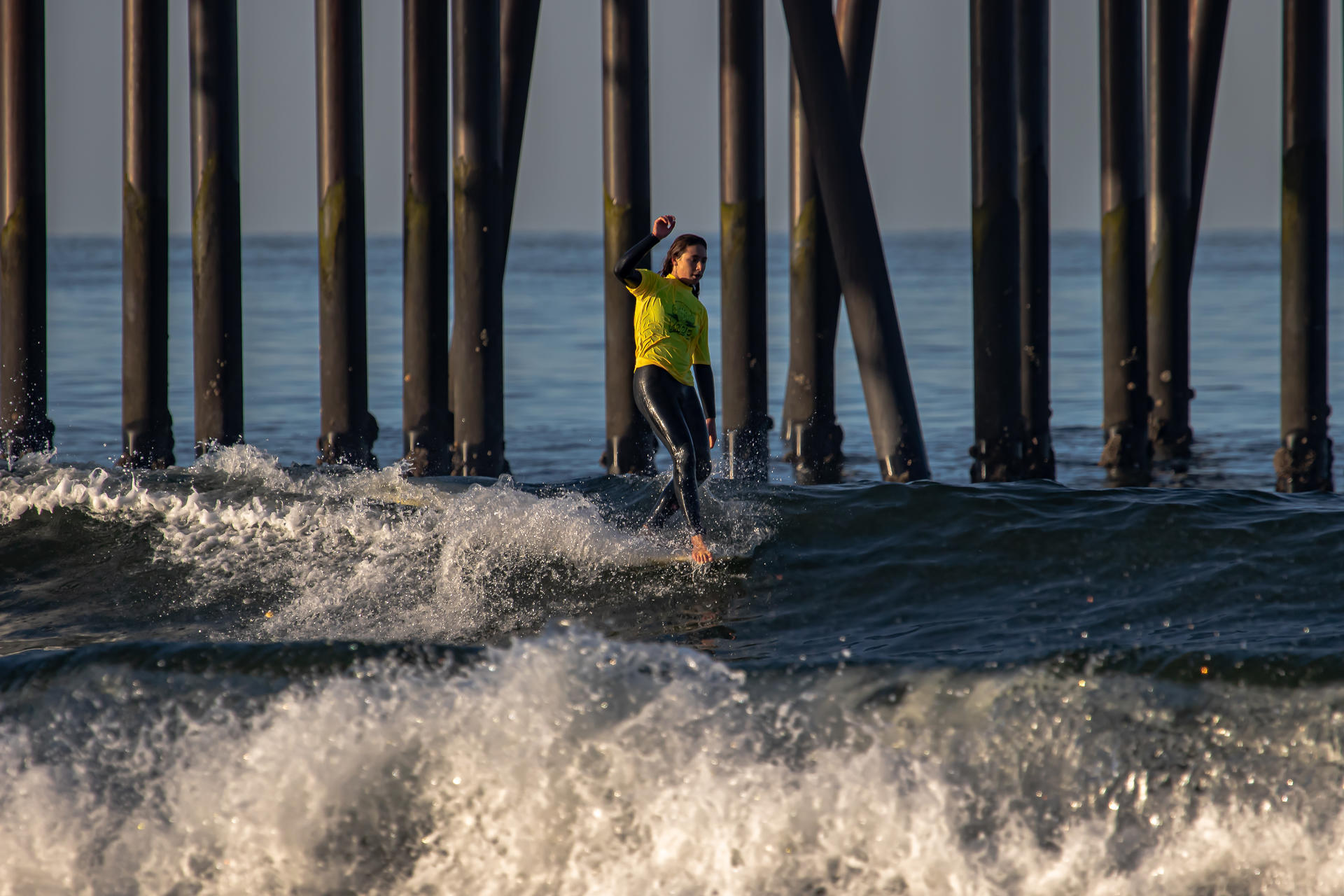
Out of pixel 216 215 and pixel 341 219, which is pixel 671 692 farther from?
pixel 216 215

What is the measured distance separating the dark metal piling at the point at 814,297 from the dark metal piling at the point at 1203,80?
315cm

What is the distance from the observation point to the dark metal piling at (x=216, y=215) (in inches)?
372

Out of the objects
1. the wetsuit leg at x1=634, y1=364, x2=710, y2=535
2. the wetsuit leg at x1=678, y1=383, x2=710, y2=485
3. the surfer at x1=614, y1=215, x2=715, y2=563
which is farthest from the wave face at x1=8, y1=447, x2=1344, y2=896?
the wetsuit leg at x1=678, y1=383, x2=710, y2=485

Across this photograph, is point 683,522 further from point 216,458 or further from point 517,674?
point 216,458

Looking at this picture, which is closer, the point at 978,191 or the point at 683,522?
the point at 683,522

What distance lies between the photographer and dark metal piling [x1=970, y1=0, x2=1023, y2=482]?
28.0 feet

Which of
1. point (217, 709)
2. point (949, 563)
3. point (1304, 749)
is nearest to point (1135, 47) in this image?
point (949, 563)

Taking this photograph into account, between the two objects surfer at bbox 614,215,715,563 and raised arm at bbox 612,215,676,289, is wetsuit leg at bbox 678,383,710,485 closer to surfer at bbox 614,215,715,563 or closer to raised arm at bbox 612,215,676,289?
surfer at bbox 614,215,715,563

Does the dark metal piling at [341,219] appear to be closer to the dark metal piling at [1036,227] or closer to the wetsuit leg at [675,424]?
the wetsuit leg at [675,424]

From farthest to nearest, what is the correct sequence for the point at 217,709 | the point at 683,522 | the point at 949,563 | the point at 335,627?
1. the point at 683,522
2. the point at 949,563
3. the point at 335,627
4. the point at 217,709

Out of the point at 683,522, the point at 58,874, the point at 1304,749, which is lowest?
the point at 58,874

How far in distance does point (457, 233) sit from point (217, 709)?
4855 millimetres

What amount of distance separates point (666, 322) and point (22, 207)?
5.93 meters

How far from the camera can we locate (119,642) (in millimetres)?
5473
